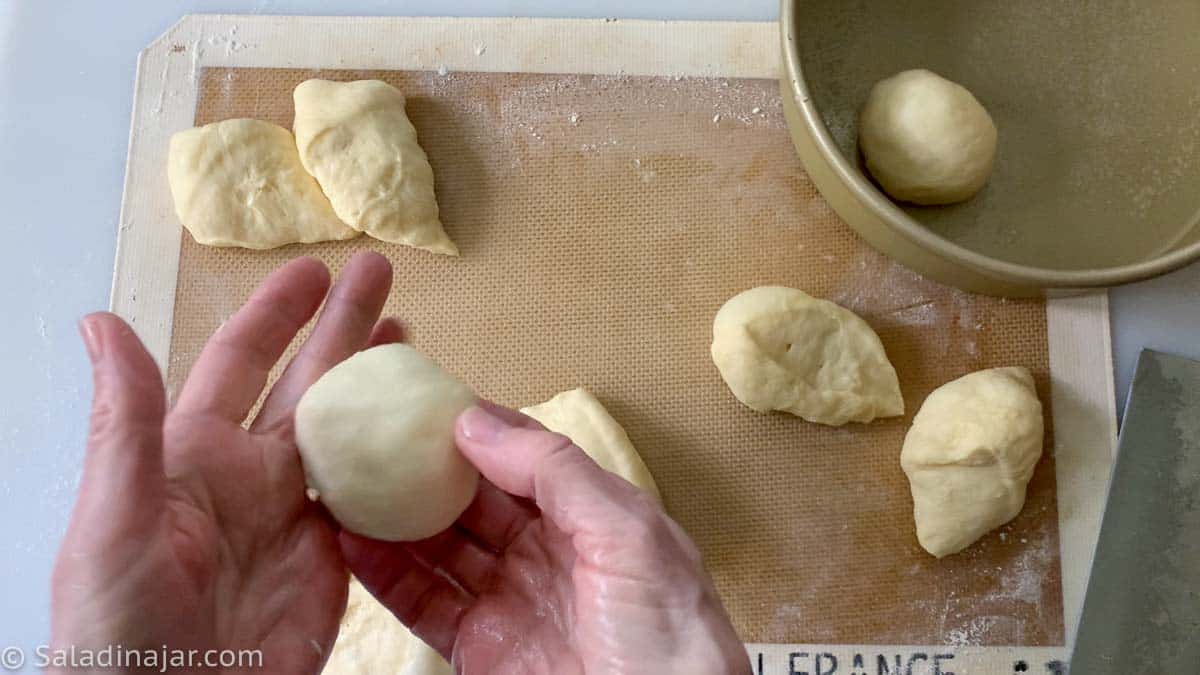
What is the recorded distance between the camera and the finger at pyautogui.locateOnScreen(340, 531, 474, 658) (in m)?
1.29

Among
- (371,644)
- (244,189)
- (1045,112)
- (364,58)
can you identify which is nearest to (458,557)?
(371,644)

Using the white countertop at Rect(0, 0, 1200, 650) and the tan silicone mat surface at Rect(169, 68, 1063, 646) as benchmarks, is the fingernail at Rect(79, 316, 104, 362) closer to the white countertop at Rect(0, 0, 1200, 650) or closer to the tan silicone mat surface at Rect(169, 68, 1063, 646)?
the tan silicone mat surface at Rect(169, 68, 1063, 646)

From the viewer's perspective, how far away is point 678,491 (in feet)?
5.40

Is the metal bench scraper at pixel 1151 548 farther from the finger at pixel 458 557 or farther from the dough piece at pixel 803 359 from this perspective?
the finger at pixel 458 557

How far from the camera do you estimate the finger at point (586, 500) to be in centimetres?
98

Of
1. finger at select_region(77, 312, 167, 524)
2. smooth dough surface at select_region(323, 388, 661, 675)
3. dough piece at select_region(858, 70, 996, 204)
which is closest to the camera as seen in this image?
finger at select_region(77, 312, 167, 524)

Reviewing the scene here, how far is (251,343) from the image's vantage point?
125 centimetres

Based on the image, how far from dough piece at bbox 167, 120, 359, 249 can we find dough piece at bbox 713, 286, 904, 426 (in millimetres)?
786

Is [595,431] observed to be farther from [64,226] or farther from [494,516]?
[64,226]

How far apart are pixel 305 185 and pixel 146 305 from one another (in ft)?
1.26

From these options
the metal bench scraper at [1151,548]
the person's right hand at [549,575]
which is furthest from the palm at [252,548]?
the metal bench scraper at [1151,548]

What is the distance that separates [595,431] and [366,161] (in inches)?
25.5

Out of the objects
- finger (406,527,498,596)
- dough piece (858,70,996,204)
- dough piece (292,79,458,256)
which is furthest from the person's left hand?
dough piece (858,70,996,204)

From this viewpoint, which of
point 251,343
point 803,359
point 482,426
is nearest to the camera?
point 482,426
